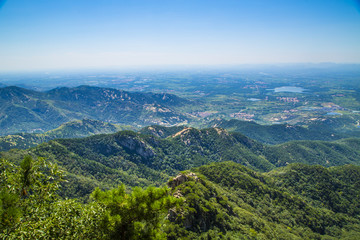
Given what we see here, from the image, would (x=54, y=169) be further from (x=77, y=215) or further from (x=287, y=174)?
(x=287, y=174)

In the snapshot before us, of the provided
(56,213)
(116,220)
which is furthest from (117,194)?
(56,213)

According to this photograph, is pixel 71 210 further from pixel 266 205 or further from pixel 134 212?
pixel 266 205

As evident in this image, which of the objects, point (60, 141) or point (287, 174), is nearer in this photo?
point (287, 174)

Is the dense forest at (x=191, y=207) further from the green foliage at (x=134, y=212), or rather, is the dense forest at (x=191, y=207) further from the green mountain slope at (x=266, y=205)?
the green mountain slope at (x=266, y=205)

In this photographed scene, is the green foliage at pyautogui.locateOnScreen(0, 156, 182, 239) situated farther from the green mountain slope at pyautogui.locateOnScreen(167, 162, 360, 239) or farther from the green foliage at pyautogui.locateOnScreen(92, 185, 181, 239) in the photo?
the green mountain slope at pyautogui.locateOnScreen(167, 162, 360, 239)

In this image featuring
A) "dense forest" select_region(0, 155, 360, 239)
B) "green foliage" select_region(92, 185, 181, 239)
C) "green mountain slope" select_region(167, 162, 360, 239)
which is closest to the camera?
"dense forest" select_region(0, 155, 360, 239)

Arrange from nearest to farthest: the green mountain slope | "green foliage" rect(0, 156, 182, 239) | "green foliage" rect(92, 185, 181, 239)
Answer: "green foliage" rect(0, 156, 182, 239) < "green foliage" rect(92, 185, 181, 239) < the green mountain slope

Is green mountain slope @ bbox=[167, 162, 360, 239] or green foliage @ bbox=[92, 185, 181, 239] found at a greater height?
green foliage @ bbox=[92, 185, 181, 239]

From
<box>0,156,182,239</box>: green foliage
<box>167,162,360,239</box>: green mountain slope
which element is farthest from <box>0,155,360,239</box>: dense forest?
<box>167,162,360,239</box>: green mountain slope
